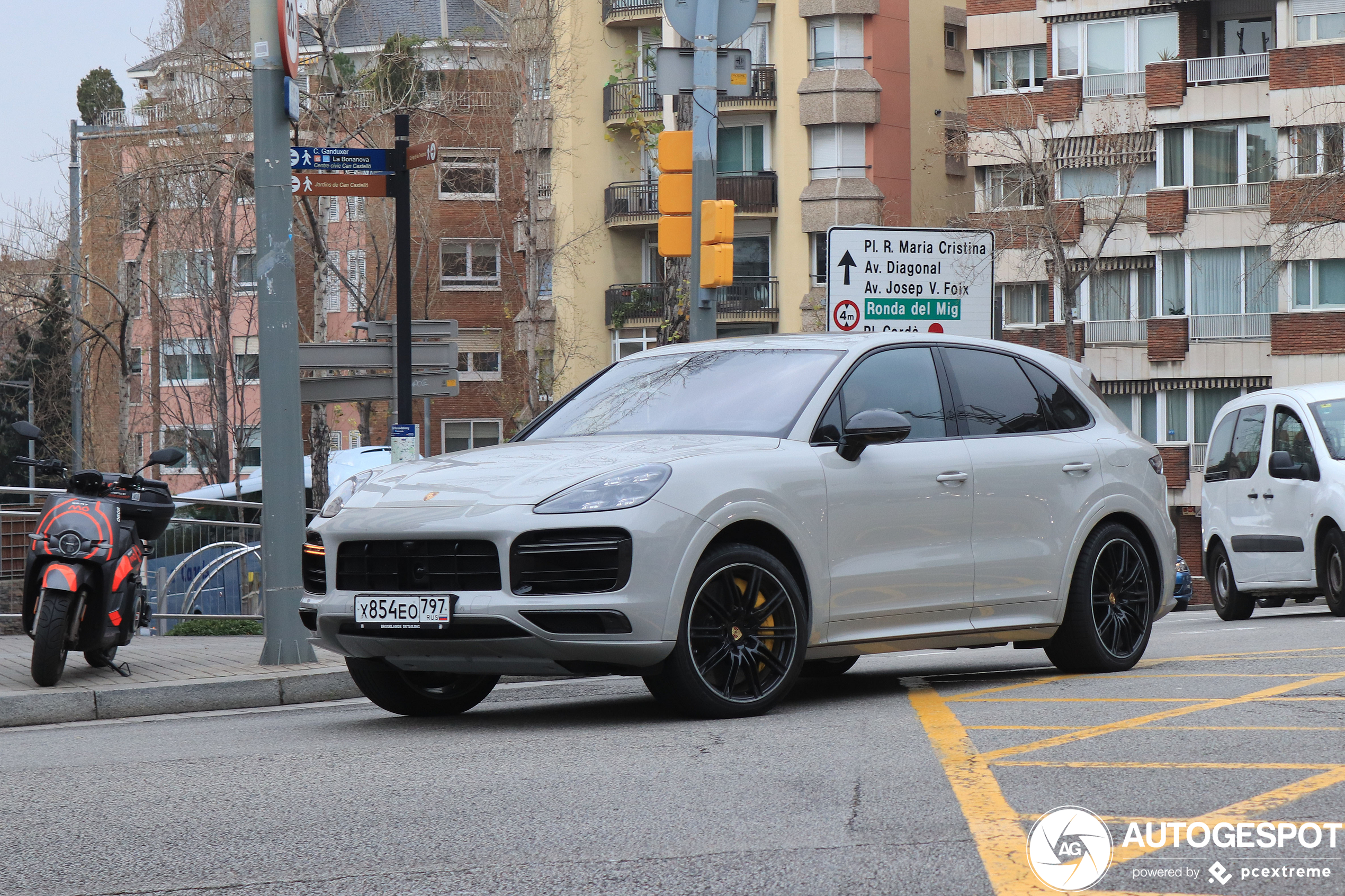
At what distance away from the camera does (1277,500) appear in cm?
1709

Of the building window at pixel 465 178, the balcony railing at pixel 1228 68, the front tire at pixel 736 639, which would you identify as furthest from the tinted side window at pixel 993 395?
the building window at pixel 465 178

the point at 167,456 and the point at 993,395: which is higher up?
the point at 993,395

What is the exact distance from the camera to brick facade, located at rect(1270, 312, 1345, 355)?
4478 cm

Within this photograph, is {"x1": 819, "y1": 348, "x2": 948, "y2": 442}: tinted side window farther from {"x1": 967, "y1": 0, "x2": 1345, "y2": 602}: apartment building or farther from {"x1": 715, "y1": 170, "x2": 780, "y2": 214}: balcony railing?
{"x1": 715, "y1": 170, "x2": 780, "y2": 214}: balcony railing

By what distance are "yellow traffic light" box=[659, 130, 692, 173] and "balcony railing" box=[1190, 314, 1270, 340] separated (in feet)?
109

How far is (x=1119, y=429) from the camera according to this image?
379 inches

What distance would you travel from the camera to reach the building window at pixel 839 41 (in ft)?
175

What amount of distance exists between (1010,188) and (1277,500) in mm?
34266

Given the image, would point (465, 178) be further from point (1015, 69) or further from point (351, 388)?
point (351, 388)

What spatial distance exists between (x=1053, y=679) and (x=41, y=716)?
5.09 m

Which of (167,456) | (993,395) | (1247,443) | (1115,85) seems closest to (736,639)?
(993,395)

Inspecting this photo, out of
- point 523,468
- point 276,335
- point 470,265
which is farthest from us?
point 470,265

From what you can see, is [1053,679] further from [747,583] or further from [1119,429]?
[747,583]

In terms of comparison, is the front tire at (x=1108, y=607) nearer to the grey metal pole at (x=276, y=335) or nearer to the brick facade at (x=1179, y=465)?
the grey metal pole at (x=276, y=335)
